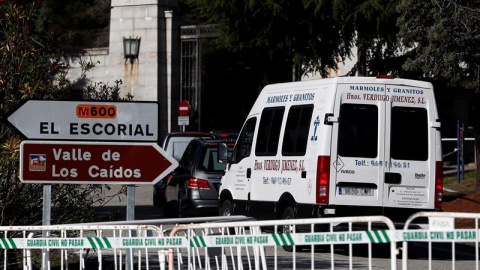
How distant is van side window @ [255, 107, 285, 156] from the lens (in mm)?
16609

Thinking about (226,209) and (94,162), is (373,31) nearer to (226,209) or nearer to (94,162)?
(226,209)

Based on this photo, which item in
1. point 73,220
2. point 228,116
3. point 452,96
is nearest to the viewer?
point 73,220

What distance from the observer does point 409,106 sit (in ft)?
51.4

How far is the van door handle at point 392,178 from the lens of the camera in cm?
1552

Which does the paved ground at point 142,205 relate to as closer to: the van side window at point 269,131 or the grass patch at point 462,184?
the grass patch at point 462,184

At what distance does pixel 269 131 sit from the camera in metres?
16.8

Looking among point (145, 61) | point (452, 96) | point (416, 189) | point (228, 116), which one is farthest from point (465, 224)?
point (228, 116)

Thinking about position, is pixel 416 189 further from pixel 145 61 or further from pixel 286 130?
pixel 145 61

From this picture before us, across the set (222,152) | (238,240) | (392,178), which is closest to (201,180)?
(222,152)

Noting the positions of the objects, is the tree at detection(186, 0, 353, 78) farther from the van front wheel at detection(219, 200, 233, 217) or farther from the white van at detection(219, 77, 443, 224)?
the white van at detection(219, 77, 443, 224)

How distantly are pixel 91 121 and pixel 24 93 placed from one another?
2157 mm

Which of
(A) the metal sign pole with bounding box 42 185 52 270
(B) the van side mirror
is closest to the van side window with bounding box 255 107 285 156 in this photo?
(B) the van side mirror

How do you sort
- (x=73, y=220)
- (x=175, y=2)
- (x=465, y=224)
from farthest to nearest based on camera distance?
1. (x=175, y=2)
2. (x=465, y=224)
3. (x=73, y=220)

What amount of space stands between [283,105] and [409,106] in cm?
195
